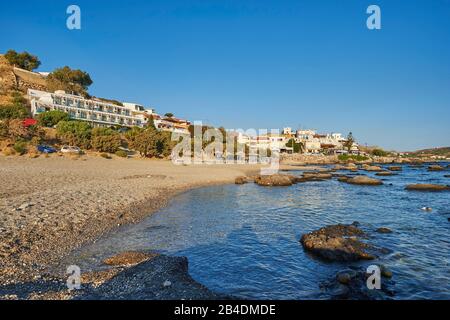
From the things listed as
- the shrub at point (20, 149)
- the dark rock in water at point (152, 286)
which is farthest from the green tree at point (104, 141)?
the dark rock in water at point (152, 286)

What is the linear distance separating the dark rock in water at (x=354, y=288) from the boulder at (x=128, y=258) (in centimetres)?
643

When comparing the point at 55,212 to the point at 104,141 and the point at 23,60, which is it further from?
the point at 23,60

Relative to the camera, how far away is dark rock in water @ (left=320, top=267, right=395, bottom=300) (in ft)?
27.2

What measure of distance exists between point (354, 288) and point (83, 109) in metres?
94.6

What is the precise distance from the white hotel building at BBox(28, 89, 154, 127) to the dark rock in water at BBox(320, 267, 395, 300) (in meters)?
82.9

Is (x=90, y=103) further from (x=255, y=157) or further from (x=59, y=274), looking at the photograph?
(x=59, y=274)

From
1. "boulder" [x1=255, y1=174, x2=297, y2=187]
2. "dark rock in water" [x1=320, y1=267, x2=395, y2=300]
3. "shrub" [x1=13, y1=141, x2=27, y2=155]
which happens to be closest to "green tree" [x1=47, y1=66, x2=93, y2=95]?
"shrub" [x1=13, y1=141, x2=27, y2=155]

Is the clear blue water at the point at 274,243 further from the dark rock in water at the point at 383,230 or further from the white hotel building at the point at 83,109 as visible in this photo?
the white hotel building at the point at 83,109

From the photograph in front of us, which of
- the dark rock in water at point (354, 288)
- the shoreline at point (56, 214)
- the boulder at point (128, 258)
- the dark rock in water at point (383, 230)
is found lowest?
the dark rock in water at point (383, 230)

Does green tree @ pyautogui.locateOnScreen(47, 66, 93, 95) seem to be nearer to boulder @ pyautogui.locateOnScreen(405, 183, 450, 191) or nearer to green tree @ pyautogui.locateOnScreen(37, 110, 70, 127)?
green tree @ pyautogui.locateOnScreen(37, 110, 70, 127)

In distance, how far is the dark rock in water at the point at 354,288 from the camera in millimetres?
8297
